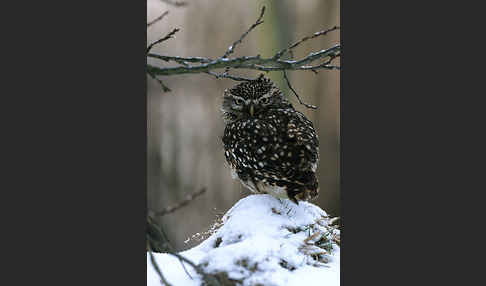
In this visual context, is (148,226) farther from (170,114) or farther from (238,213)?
(170,114)

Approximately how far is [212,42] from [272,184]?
977 millimetres

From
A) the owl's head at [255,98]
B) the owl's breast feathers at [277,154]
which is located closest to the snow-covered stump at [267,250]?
the owl's breast feathers at [277,154]

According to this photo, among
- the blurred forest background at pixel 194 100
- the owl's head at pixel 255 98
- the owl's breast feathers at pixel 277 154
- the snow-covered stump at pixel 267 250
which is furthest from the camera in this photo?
the owl's head at pixel 255 98

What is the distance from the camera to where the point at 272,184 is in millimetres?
3041

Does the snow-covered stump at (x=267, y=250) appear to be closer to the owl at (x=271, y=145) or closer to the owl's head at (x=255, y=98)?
the owl at (x=271, y=145)

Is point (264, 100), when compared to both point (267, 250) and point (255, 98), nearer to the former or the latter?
point (255, 98)

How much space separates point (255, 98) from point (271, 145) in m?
0.57

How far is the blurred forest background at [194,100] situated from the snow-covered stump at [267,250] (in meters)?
0.21

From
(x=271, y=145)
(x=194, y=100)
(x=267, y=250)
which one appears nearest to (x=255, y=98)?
(x=194, y=100)

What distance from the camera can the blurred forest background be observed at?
2803 mm

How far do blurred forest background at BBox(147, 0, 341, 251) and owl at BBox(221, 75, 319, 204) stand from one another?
107mm

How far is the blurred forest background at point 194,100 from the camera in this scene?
9.20 ft
